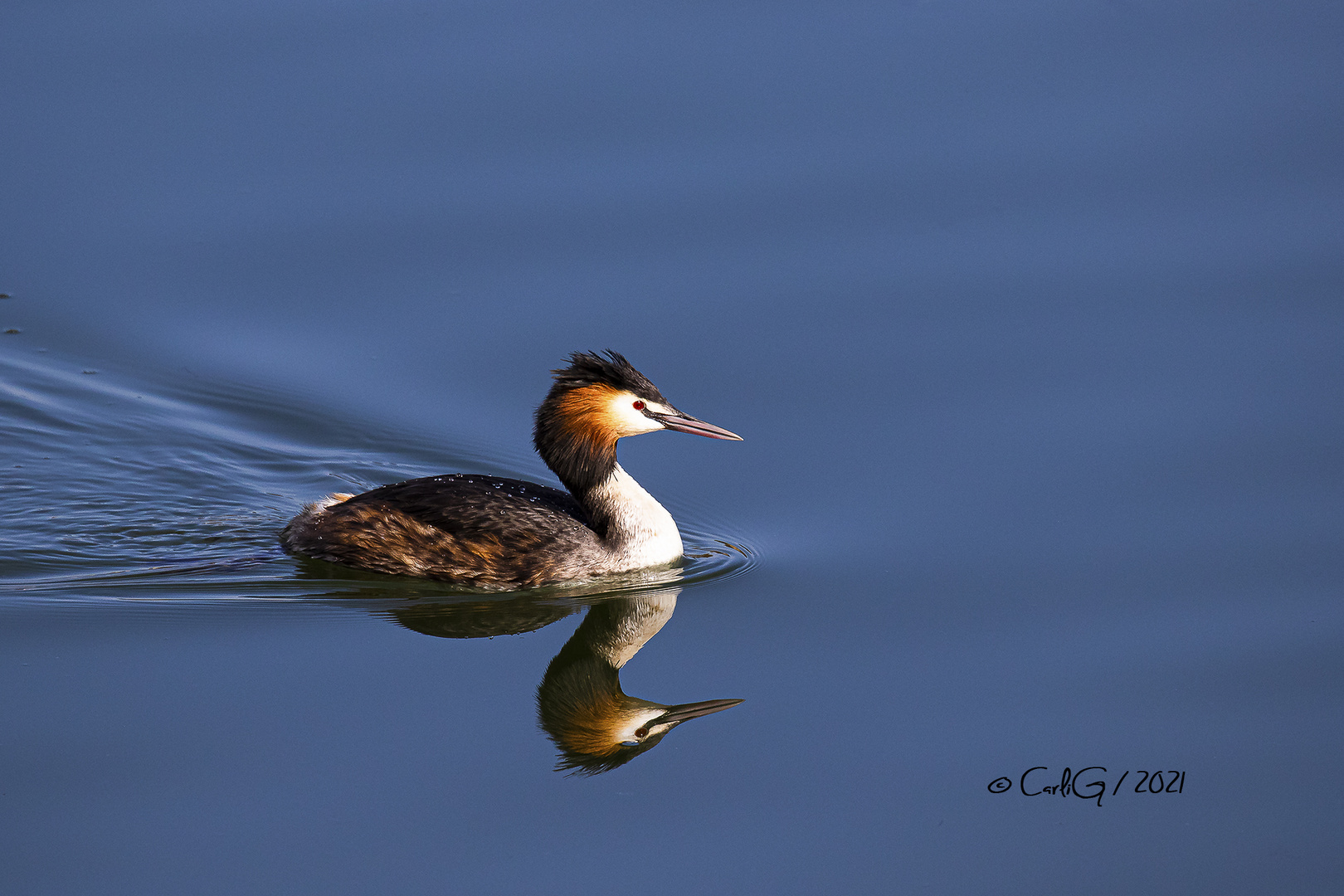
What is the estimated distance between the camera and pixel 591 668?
29.5 feet

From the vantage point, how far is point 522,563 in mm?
9773

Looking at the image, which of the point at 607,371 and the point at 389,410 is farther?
the point at 389,410

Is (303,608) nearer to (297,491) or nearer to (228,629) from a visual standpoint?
(228,629)

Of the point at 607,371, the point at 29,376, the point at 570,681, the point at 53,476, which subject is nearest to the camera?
the point at 570,681

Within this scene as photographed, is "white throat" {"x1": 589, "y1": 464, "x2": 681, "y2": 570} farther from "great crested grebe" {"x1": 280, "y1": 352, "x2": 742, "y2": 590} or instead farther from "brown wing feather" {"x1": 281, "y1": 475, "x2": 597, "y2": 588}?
"brown wing feather" {"x1": 281, "y1": 475, "x2": 597, "y2": 588}

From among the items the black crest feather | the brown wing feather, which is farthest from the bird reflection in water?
the black crest feather

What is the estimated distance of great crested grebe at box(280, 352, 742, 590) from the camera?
32.1 ft

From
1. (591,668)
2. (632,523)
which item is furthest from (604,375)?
(591,668)

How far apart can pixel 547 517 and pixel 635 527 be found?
53 cm

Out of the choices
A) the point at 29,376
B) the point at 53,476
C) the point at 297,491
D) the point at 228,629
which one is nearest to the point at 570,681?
the point at 228,629

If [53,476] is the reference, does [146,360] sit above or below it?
above

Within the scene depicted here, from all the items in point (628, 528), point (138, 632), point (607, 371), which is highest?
point (607, 371)

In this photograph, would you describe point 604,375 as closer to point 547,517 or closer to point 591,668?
point 547,517

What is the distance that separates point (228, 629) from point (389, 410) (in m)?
2.60
